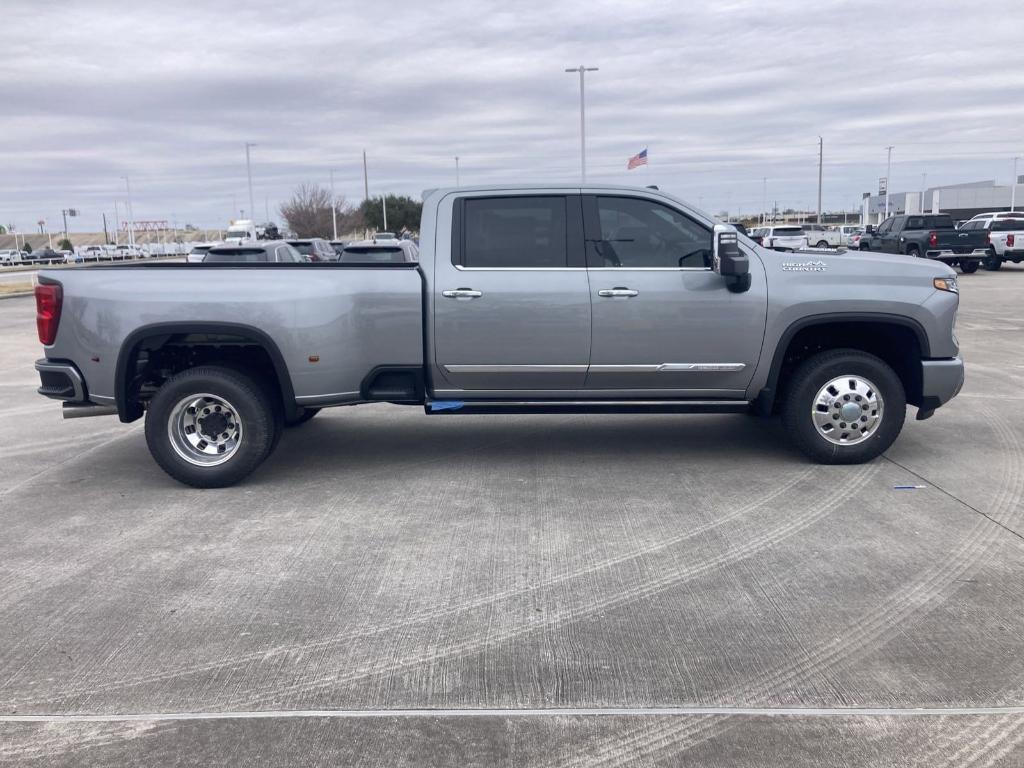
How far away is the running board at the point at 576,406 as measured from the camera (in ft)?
23.4

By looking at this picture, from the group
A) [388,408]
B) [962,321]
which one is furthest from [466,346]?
[962,321]

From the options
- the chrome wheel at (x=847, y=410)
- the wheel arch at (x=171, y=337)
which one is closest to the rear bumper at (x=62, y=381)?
the wheel arch at (x=171, y=337)

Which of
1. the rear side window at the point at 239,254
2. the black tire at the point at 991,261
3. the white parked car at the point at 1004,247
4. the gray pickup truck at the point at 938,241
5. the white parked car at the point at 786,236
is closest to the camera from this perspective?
the rear side window at the point at 239,254

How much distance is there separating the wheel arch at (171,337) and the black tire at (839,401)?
3636 millimetres

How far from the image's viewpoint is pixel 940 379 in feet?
23.2

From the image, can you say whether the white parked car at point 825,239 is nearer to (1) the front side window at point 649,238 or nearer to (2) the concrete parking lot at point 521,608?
(2) the concrete parking lot at point 521,608

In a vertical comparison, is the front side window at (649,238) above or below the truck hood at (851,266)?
above

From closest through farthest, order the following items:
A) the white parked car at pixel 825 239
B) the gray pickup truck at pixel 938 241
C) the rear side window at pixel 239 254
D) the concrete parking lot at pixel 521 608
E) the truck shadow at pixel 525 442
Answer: the concrete parking lot at pixel 521 608, the truck shadow at pixel 525 442, the rear side window at pixel 239 254, the gray pickup truck at pixel 938 241, the white parked car at pixel 825 239

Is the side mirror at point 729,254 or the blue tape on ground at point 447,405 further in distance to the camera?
the blue tape on ground at point 447,405

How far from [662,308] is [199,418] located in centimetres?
338

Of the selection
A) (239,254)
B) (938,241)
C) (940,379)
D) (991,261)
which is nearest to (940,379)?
(940,379)

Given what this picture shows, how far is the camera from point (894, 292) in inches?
276

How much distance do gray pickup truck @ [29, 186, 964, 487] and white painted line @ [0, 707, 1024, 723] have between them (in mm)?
3215

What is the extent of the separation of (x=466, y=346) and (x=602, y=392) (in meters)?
1.05
